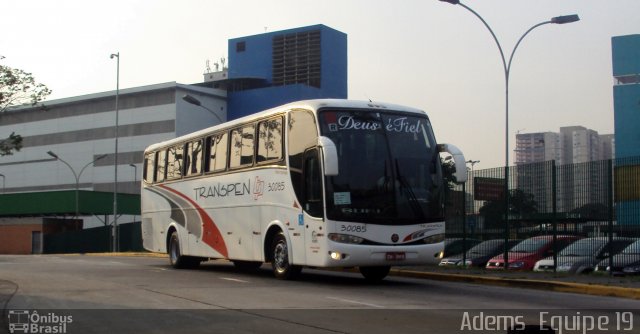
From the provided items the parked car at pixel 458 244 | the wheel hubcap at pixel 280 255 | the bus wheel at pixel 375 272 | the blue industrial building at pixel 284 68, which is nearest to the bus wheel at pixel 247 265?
the wheel hubcap at pixel 280 255

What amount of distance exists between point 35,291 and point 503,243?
12.1m

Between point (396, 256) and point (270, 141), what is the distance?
396 cm

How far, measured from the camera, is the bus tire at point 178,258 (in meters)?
21.7

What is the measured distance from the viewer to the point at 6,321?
32.6ft

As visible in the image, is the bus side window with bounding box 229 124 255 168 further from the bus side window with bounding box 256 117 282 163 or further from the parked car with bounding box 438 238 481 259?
the parked car with bounding box 438 238 481 259

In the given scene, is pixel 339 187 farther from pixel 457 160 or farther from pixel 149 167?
pixel 149 167

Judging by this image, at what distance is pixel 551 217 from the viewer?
1894 cm

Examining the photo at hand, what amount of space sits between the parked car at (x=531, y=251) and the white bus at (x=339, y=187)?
4.96m

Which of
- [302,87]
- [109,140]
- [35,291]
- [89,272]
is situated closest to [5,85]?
[89,272]

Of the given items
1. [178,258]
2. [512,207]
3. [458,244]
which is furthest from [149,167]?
[512,207]

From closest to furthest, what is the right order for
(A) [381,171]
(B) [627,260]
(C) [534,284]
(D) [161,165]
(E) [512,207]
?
Answer: (A) [381,171] → (C) [534,284] → (B) [627,260] → (E) [512,207] → (D) [161,165]

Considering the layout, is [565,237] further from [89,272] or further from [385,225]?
[89,272]

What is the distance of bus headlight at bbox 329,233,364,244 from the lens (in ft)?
47.8

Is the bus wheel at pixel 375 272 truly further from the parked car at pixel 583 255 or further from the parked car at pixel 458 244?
the parked car at pixel 458 244
